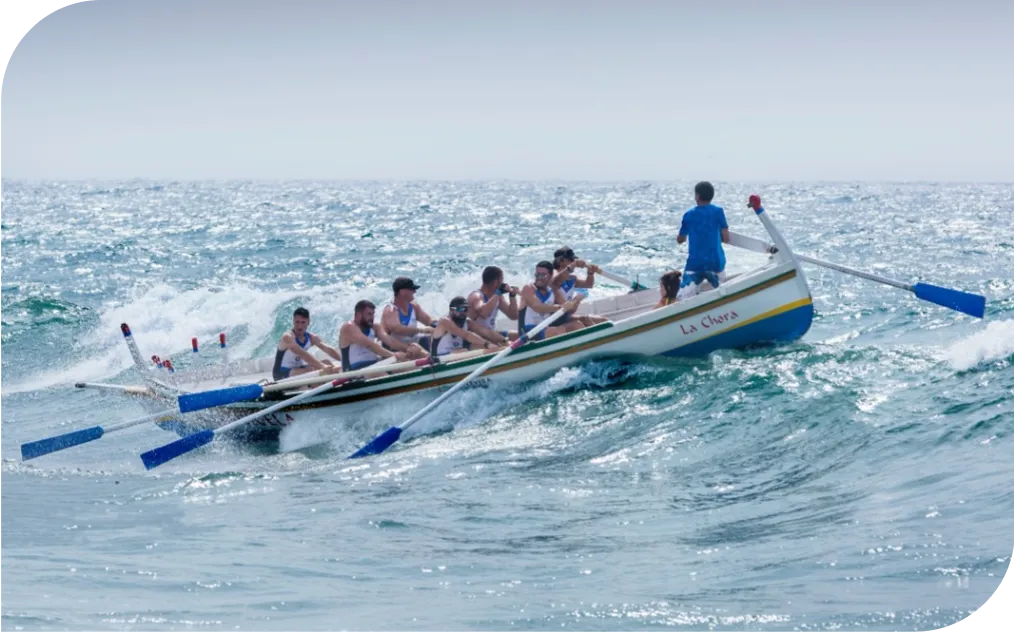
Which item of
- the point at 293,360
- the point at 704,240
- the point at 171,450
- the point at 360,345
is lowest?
the point at 171,450

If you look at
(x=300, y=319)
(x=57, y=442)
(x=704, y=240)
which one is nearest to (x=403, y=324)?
(x=300, y=319)

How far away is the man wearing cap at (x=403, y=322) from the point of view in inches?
487

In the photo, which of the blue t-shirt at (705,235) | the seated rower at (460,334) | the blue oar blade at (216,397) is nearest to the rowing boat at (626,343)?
the seated rower at (460,334)

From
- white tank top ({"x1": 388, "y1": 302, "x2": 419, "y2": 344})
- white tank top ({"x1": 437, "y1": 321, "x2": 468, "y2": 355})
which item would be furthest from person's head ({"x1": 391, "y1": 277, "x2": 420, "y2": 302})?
white tank top ({"x1": 437, "y1": 321, "x2": 468, "y2": 355})

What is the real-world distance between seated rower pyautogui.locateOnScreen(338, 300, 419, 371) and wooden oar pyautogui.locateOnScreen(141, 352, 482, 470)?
15.7 inches

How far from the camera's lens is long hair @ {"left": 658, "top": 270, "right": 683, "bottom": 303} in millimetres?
12883

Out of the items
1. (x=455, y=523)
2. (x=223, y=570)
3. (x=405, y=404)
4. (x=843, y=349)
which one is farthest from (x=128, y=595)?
(x=843, y=349)

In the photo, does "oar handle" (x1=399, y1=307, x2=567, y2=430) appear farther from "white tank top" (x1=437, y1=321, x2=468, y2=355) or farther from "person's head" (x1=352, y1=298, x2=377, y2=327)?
"person's head" (x1=352, y1=298, x2=377, y2=327)

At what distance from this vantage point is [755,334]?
1258 cm

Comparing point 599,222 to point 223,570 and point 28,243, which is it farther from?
point 223,570

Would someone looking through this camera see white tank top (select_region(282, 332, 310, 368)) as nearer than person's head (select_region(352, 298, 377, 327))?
No

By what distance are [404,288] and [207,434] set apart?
3.03 m

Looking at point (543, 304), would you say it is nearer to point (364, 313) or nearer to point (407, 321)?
point (407, 321)

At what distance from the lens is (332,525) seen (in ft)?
25.4
